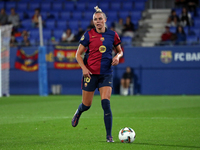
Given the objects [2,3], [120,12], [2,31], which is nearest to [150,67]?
[120,12]

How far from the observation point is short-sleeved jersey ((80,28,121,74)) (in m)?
6.82

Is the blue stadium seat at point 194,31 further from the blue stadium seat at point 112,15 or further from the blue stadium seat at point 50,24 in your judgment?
the blue stadium seat at point 50,24

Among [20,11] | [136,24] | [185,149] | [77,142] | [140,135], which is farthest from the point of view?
[20,11]

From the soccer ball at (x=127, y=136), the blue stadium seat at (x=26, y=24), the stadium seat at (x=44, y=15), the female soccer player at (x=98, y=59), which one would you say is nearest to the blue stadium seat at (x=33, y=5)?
the stadium seat at (x=44, y=15)

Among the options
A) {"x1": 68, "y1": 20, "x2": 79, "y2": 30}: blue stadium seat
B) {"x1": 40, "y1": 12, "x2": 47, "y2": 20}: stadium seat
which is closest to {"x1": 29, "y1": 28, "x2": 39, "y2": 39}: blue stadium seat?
{"x1": 40, "y1": 12, "x2": 47, "y2": 20}: stadium seat

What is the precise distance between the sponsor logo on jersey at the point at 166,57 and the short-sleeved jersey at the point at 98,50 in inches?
595

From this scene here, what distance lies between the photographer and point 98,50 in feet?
22.4

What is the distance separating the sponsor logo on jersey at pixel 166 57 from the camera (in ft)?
70.9

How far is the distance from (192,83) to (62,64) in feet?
23.5

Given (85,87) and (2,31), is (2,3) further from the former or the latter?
(85,87)

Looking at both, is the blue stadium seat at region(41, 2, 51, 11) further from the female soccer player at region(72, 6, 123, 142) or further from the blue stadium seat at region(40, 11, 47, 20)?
the female soccer player at region(72, 6, 123, 142)

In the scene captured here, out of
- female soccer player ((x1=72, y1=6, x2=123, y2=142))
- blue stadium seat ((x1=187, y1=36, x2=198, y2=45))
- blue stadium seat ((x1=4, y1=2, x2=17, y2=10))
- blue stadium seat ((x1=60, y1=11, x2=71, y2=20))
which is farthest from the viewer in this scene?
blue stadium seat ((x1=4, y1=2, x2=17, y2=10))

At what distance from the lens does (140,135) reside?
7398mm

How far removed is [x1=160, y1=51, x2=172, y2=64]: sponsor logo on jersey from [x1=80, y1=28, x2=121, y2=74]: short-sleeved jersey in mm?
15104
